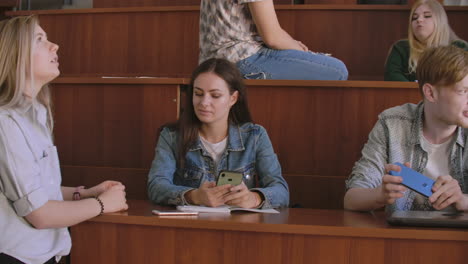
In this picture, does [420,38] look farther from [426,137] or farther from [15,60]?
[15,60]

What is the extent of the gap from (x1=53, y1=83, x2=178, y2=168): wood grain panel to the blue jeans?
11.2 inches


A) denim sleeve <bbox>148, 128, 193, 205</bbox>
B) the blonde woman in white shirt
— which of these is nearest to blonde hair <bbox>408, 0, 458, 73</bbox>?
denim sleeve <bbox>148, 128, 193, 205</bbox>

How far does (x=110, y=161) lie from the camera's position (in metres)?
2.25

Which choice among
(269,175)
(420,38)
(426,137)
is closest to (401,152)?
(426,137)

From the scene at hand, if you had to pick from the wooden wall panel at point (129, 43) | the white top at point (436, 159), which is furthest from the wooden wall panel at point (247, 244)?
the wooden wall panel at point (129, 43)

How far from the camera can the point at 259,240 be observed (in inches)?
57.7

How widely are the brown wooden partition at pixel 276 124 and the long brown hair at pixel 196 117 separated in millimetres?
184

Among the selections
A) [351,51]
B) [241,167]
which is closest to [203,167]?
[241,167]

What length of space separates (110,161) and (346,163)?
0.77m

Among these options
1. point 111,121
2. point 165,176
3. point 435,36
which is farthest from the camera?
point 435,36

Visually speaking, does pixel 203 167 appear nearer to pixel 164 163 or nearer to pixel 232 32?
pixel 164 163

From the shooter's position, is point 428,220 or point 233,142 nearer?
point 428,220

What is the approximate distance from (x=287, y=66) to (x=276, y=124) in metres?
0.24

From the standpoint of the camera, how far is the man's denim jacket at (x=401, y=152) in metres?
1.70
